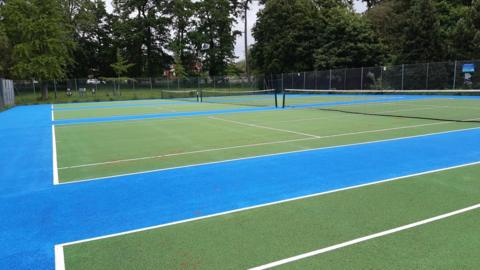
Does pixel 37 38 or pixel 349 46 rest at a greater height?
pixel 37 38

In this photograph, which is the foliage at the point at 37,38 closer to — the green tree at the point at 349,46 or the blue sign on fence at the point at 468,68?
the green tree at the point at 349,46

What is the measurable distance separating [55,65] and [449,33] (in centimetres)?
3778

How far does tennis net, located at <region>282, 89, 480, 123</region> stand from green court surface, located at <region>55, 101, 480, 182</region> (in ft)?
3.21

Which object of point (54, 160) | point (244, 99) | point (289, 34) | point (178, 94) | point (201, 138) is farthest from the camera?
point (289, 34)

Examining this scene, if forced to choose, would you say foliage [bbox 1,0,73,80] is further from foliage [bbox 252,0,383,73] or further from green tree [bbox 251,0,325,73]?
foliage [bbox 252,0,383,73]

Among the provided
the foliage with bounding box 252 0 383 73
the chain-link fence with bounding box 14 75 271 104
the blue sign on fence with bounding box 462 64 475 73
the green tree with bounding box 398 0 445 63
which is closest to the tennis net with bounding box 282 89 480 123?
the blue sign on fence with bounding box 462 64 475 73

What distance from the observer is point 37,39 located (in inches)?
1481

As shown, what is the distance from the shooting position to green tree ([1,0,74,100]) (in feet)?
122

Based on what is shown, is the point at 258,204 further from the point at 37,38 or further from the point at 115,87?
the point at 115,87

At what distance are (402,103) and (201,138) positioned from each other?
15.8 meters

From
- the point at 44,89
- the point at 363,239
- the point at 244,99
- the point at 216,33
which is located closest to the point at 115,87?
the point at 44,89

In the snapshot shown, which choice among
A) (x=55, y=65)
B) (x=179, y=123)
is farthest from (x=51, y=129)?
(x=55, y=65)

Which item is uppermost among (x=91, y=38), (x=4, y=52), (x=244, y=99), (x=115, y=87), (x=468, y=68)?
(x=91, y=38)

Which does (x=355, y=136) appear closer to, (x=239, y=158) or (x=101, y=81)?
(x=239, y=158)
